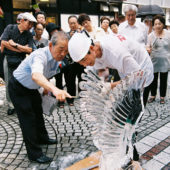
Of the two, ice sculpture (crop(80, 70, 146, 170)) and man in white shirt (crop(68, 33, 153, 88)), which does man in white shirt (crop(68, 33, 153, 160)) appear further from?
ice sculpture (crop(80, 70, 146, 170))

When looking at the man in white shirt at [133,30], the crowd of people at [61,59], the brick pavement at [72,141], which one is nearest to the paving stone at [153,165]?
the brick pavement at [72,141]

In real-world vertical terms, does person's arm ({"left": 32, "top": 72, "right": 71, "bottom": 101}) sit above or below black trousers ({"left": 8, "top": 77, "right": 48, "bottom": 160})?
above

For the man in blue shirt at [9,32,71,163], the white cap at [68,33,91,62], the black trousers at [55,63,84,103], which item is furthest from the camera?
the black trousers at [55,63,84,103]

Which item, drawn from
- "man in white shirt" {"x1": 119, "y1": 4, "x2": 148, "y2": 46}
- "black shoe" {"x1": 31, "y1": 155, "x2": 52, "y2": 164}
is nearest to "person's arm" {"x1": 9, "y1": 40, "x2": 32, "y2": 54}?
"man in white shirt" {"x1": 119, "y1": 4, "x2": 148, "y2": 46}

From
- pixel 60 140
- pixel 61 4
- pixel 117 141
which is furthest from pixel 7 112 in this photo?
pixel 61 4

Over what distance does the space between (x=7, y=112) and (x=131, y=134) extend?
3721 millimetres

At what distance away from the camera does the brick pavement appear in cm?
295

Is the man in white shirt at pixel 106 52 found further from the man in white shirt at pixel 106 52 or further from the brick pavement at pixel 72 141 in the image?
the brick pavement at pixel 72 141

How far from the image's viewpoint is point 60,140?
359 centimetres

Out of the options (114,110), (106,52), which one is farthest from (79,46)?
(114,110)

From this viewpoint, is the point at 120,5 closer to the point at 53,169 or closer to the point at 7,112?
the point at 7,112

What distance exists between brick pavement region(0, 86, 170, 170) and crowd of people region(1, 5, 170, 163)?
0.65ft

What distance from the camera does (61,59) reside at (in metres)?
2.57

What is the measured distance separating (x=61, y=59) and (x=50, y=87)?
2.63 ft
